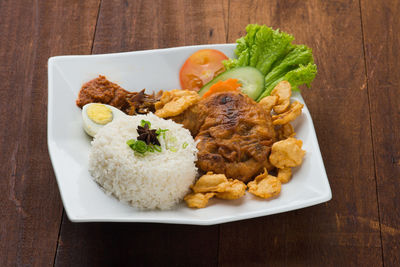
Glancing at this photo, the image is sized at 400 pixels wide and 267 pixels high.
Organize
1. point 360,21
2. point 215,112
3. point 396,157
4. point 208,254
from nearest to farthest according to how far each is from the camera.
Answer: point 208,254 → point 215,112 → point 396,157 → point 360,21

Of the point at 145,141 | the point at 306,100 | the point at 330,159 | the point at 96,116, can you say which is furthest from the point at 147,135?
the point at 306,100

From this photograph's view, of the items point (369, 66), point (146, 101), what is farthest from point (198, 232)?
point (369, 66)

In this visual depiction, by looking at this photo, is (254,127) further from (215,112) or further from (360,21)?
(360,21)

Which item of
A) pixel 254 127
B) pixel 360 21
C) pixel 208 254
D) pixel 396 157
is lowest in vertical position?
pixel 208 254

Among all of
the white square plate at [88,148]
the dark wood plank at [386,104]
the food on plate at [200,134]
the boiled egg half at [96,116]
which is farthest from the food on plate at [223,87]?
the dark wood plank at [386,104]

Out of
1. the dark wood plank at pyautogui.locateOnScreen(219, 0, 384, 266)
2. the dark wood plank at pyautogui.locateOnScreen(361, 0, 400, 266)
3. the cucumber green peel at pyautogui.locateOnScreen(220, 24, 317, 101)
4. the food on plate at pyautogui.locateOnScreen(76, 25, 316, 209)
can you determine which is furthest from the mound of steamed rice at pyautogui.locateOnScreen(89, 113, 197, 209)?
the dark wood plank at pyautogui.locateOnScreen(361, 0, 400, 266)

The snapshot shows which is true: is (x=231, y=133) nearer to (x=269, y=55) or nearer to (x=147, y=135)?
(x=147, y=135)
